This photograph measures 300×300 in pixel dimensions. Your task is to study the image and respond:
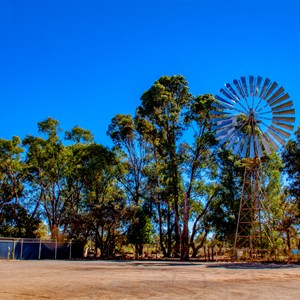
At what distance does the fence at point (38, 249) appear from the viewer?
110ft

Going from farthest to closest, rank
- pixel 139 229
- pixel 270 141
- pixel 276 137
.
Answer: pixel 139 229, pixel 270 141, pixel 276 137

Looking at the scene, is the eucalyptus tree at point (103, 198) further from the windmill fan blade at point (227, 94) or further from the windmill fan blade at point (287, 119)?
the windmill fan blade at point (287, 119)

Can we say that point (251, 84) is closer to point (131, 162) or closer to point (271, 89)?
point (271, 89)

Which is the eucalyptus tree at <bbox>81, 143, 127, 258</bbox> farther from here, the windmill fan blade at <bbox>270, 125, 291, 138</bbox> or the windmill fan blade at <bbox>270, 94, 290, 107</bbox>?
the windmill fan blade at <bbox>270, 94, 290, 107</bbox>

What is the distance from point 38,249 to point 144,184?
44.1 ft

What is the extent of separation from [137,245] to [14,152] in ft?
58.1

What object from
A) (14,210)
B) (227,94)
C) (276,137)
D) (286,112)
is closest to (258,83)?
(227,94)

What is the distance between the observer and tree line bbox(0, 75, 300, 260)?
36.6m

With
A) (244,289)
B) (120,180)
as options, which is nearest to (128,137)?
(120,180)

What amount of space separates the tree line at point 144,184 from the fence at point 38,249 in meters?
1.66

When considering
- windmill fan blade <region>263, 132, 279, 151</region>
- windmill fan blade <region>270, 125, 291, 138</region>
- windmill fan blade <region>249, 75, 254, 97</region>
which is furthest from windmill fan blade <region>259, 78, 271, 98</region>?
windmill fan blade <region>263, 132, 279, 151</region>

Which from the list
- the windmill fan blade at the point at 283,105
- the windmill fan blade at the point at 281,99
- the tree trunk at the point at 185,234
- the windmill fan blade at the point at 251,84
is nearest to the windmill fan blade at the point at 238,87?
the windmill fan blade at the point at 251,84

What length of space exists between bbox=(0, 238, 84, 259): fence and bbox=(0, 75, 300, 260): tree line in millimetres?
1656

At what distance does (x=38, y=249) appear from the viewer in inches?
1399
